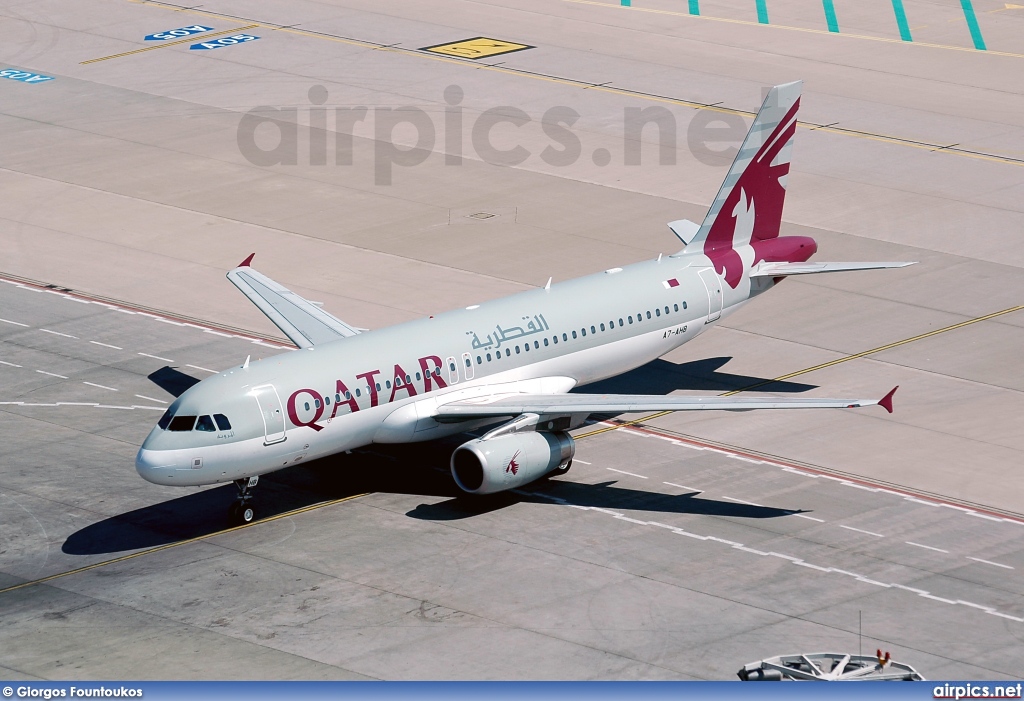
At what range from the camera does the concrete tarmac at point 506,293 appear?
4153cm

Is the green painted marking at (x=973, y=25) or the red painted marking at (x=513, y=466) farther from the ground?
the green painted marking at (x=973, y=25)

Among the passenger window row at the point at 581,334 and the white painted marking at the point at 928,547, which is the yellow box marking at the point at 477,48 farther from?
the white painted marking at the point at 928,547

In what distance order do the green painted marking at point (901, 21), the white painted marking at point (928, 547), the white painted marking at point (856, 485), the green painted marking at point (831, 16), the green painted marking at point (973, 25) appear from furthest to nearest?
the green painted marking at point (831, 16)
the green painted marking at point (901, 21)
the green painted marking at point (973, 25)
the white painted marking at point (856, 485)
the white painted marking at point (928, 547)

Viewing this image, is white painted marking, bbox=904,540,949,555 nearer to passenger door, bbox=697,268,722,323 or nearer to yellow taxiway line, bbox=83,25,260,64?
passenger door, bbox=697,268,722,323

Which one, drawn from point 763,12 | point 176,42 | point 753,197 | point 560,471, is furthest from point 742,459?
point 763,12

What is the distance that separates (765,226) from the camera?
59094mm

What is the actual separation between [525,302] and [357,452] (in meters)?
7.52

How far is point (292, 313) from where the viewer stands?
56.7m

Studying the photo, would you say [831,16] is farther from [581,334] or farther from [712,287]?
[581,334]

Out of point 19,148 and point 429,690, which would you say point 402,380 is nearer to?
point 429,690

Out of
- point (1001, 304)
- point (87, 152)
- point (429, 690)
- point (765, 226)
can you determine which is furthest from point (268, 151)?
point (429, 690)

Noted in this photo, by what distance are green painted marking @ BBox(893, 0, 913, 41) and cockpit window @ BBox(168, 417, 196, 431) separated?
2824 inches

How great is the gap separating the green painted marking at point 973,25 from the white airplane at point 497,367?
49321 mm

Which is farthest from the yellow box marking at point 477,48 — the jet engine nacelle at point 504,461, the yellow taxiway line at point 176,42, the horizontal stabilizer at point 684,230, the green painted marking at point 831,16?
the jet engine nacelle at point 504,461
